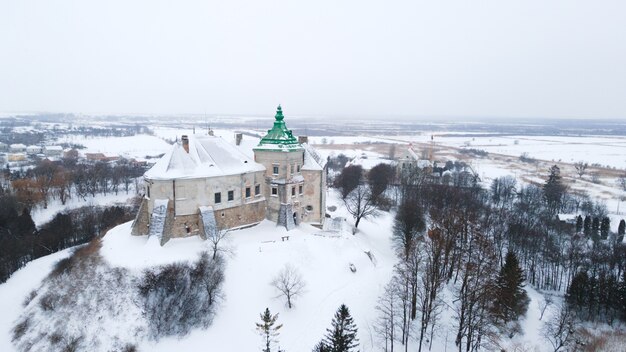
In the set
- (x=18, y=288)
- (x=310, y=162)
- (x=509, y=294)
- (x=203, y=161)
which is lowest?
(x=18, y=288)

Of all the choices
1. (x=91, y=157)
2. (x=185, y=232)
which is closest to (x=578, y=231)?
(x=185, y=232)

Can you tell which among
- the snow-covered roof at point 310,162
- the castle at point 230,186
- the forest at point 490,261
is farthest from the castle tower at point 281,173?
the forest at point 490,261

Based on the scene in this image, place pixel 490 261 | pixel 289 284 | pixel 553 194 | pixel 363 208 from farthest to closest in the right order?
pixel 553 194, pixel 363 208, pixel 289 284, pixel 490 261

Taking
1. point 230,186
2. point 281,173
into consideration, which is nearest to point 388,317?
point 281,173

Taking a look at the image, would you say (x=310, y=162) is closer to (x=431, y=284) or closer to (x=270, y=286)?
(x=270, y=286)

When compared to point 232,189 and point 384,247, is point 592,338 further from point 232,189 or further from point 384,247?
point 232,189

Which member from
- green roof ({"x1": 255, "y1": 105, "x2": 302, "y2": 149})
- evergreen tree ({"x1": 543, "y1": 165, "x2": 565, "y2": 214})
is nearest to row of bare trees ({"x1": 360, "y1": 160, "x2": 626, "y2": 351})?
evergreen tree ({"x1": 543, "y1": 165, "x2": 565, "y2": 214})

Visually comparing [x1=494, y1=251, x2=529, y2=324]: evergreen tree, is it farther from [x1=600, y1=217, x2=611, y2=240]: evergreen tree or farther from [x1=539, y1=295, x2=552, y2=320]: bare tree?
[x1=600, y1=217, x2=611, y2=240]: evergreen tree
